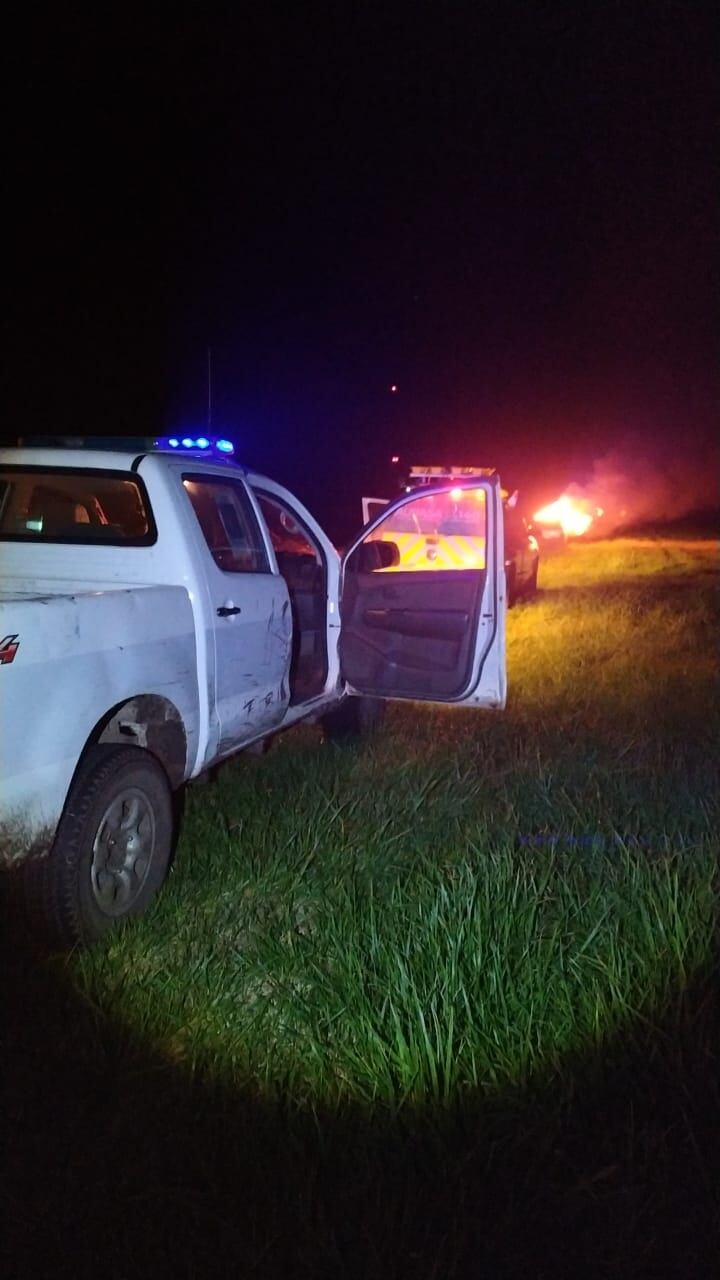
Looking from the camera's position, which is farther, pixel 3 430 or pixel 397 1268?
pixel 3 430

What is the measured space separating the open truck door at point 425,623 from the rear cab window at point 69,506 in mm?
1587

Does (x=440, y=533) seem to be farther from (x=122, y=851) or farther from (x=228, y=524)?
(x=122, y=851)

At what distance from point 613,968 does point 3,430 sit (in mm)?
19688

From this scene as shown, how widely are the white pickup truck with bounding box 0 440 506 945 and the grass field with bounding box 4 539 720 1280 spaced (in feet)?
1.24

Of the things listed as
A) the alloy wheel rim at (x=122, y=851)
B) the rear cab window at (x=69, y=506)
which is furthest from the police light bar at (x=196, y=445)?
the alloy wheel rim at (x=122, y=851)

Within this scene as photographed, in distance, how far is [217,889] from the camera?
409 centimetres

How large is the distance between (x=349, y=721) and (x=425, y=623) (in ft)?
2.84

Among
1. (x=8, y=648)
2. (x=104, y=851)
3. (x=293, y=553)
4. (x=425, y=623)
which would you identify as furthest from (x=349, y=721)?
(x=8, y=648)

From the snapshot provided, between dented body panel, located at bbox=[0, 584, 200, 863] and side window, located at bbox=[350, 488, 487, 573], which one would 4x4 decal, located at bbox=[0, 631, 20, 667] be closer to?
dented body panel, located at bbox=[0, 584, 200, 863]

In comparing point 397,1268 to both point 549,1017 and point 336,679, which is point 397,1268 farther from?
point 336,679

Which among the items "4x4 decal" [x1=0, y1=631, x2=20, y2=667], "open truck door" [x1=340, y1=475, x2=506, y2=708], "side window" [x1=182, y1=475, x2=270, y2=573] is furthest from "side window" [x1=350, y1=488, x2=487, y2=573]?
"4x4 decal" [x1=0, y1=631, x2=20, y2=667]

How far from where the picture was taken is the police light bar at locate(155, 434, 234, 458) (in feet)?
17.2

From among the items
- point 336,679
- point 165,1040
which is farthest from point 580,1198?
point 336,679

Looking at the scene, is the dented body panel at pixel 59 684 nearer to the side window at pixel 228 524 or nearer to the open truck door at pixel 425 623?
the side window at pixel 228 524
